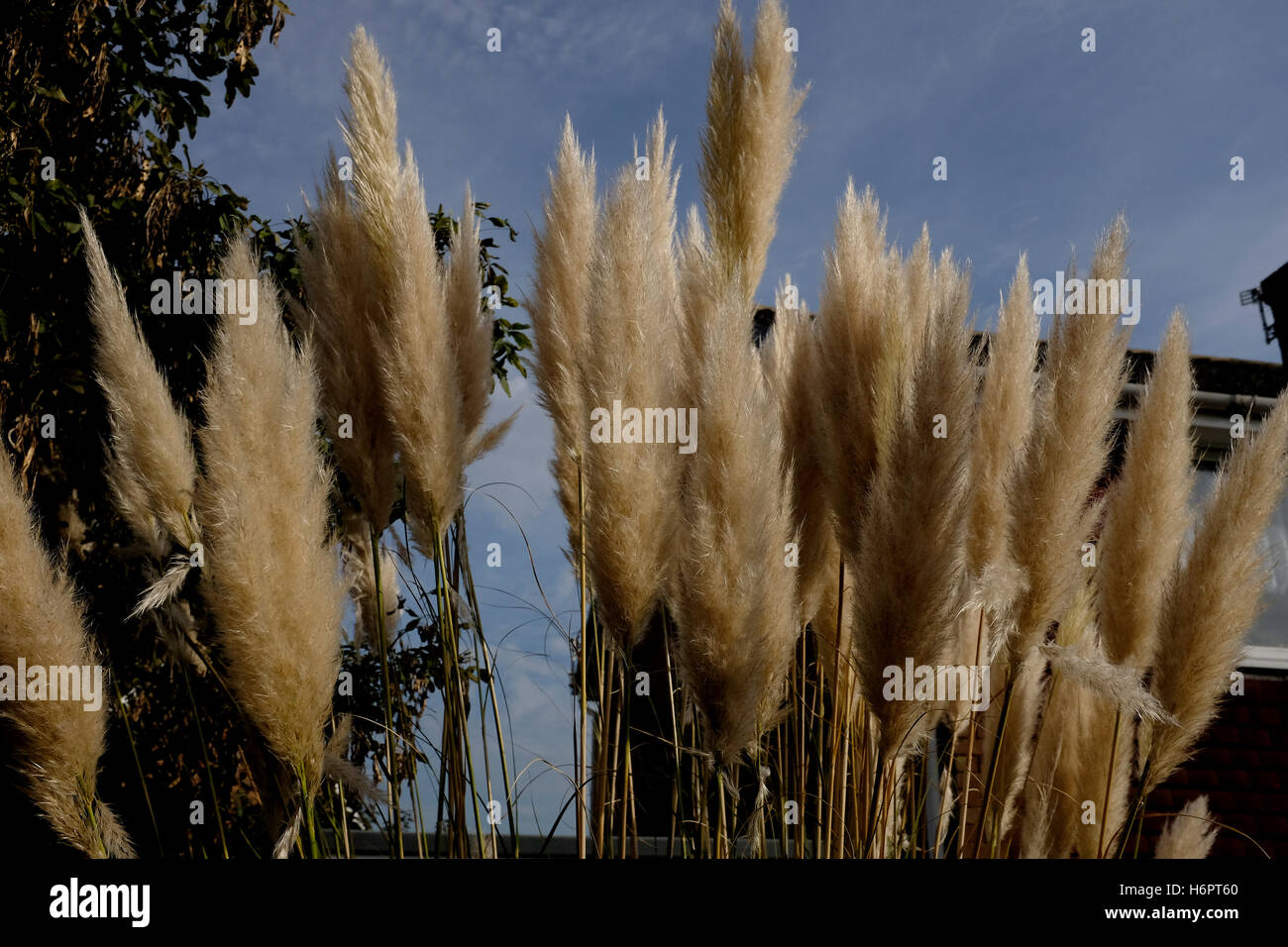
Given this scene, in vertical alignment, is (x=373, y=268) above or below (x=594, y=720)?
above

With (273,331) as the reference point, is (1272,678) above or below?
below

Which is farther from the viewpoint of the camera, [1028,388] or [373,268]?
[1028,388]

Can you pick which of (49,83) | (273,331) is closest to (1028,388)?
(273,331)

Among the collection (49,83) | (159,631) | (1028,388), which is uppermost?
(49,83)

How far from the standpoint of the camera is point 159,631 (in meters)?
2.45

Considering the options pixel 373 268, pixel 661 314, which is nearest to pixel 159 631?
pixel 373 268

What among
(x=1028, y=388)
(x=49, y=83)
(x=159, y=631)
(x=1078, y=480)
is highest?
(x=49, y=83)

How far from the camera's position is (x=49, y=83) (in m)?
3.58

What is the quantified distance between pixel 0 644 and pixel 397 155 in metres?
1.27
